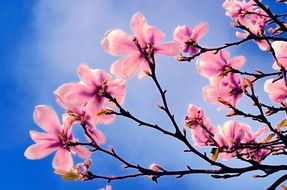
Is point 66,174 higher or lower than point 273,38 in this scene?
lower

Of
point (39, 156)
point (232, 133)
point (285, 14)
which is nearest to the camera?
point (39, 156)

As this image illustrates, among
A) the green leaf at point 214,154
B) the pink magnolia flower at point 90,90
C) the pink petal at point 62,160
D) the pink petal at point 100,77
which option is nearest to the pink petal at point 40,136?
the pink petal at point 62,160

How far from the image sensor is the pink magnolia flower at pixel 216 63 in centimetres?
338

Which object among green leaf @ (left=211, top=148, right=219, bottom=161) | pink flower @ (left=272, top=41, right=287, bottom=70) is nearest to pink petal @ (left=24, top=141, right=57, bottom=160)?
green leaf @ (left=211, top=148, right=219, bottom=161)

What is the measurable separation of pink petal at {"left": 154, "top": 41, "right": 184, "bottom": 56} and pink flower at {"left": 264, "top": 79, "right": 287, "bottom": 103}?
1038mm

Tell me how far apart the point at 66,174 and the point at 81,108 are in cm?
44

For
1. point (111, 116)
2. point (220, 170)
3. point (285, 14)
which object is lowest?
point (220, 170)

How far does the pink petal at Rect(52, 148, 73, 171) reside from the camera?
2.72 metres

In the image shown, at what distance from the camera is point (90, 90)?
8.35ft

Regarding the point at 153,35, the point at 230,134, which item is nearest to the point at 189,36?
the point at 230,134

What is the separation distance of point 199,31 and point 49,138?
140cm

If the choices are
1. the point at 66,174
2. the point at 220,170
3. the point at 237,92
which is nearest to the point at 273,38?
the point at 237,92

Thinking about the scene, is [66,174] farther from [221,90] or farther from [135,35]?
[221,90]

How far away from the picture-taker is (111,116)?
271cm
